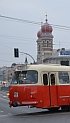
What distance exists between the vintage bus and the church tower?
120899 mm

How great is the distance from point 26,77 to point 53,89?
1749 mm

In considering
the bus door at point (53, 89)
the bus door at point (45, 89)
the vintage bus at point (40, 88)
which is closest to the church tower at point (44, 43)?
the vintage bus at point (40, 88)

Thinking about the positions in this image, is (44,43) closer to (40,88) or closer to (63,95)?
(63,95)

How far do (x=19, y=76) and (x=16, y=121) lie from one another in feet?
13.4

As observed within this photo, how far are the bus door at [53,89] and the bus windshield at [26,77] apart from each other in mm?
1031

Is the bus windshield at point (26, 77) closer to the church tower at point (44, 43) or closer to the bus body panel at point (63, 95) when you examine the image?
the bus body panel at point (63, 95)

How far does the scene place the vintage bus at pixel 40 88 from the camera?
20.0m

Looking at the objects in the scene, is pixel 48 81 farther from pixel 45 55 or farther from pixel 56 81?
pixel 45 55

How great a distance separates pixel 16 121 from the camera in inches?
670

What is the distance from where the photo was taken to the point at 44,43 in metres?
146

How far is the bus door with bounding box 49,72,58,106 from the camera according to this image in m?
20.9

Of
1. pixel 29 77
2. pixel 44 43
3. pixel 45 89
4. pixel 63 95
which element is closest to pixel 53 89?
pixel 45 89

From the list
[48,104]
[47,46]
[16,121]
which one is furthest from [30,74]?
[47,46]

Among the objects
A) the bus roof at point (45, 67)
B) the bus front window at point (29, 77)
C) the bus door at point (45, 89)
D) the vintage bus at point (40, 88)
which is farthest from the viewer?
the bus roof at point (45, 67)
